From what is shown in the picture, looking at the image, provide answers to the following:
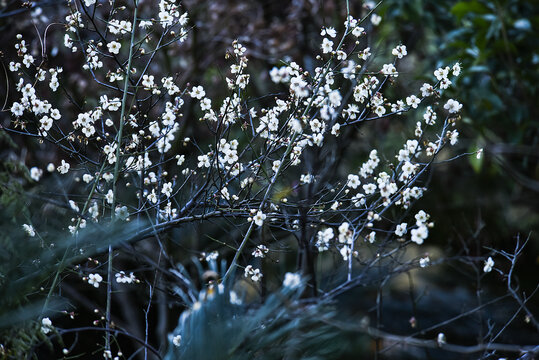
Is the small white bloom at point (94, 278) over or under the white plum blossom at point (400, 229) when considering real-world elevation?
over

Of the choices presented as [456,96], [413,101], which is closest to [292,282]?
[413,101]

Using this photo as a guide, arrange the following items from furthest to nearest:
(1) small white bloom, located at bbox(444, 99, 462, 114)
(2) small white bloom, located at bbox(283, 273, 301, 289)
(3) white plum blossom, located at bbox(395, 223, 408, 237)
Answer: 1. (1) small white bloom, located at bbox(444, 99, 462, 114)
2. (3) white plum blossom, located at bbox(395, 223, 408, 237)
3. (2) small white bloom, located at bbox(283, 273, 301, 289)

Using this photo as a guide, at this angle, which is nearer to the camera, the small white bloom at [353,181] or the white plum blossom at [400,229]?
the white plum blossom at [400,229]

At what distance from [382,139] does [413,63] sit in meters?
1.40

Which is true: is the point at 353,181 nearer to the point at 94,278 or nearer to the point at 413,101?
the point at 413,101

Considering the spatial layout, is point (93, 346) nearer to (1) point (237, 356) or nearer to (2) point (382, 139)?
(1) point (237, 356)

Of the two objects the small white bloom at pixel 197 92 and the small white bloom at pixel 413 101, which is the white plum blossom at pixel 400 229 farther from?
the small white bloom at pixel 197 92

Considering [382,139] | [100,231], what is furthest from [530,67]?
[100,231]

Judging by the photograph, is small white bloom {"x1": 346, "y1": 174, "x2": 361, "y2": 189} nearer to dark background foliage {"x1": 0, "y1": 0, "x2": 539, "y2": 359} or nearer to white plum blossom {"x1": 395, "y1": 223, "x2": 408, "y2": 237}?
white plum blossom {"x1": 395, "y1": 223, "x2": 408, "y2": 237}

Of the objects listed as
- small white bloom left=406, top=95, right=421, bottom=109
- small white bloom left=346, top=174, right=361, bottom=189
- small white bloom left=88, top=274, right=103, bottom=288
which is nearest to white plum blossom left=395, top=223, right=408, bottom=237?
small white bloom left=346, top=174, right=361, bottom=189

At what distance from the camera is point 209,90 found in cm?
446

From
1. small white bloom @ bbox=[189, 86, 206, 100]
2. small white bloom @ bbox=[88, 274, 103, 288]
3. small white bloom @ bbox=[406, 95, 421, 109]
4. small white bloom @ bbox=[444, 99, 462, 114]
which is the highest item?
small white bloom @ bbox=[189, 86, 206, 100]

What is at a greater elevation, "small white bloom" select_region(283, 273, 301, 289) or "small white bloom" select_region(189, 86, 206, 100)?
"small white bloom" select_region(189, 86, 206, 100)

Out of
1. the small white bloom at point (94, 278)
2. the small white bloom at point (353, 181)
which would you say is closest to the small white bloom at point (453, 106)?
the small white bloom at point (353, 181)
